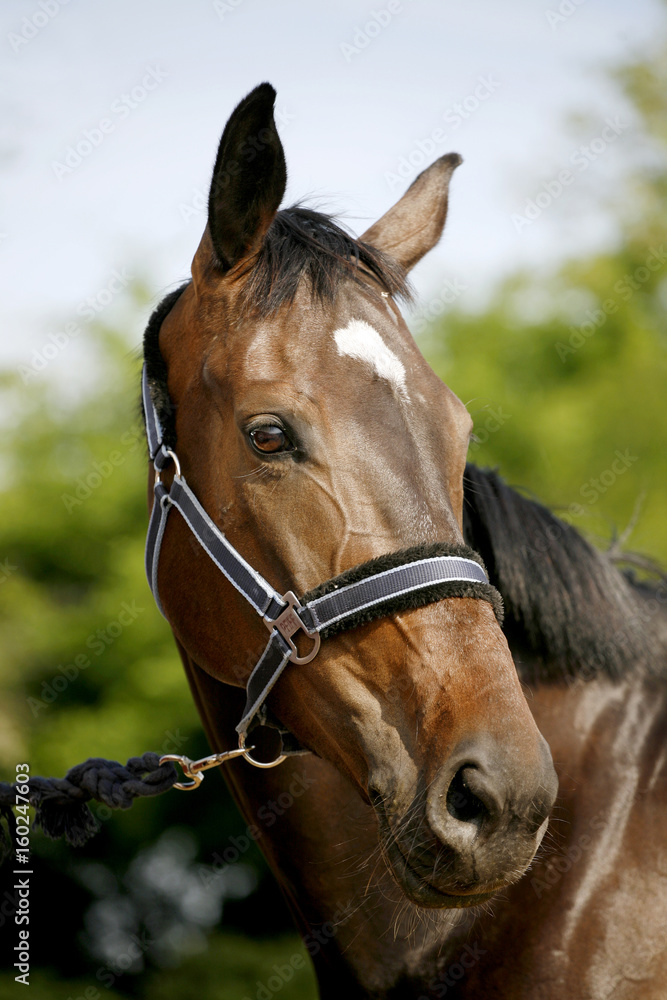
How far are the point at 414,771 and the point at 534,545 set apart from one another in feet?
3.93

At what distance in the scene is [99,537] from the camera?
9164mm

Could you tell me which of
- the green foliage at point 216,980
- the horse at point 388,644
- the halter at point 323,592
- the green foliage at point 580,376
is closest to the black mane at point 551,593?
the horse at point 388,644

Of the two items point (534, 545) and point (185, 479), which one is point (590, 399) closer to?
point (534, 545)

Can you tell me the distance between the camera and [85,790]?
270 cm

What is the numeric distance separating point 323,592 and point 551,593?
1.09 m

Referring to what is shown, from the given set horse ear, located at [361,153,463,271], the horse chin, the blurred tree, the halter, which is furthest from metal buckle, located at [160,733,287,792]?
the blurred tree

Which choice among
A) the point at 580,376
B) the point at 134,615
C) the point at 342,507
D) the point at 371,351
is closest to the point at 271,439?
the point at 342,507

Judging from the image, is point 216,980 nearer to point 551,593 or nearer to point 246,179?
point 551,593

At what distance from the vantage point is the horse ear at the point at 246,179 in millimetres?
2258

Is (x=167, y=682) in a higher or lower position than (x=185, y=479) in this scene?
lower

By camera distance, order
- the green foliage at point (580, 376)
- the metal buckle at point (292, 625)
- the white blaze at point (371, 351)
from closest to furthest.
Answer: the metal buckle at point (292, 625) < the white blaze at point (371, 351) < the green foliage at point (580, 376)

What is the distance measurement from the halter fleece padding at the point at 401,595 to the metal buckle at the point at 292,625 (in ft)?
0.15

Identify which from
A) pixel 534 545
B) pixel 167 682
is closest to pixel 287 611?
pixel 534 545

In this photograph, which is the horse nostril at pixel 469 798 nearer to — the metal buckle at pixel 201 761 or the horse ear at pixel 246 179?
the metal buckle at pixel 201 761
